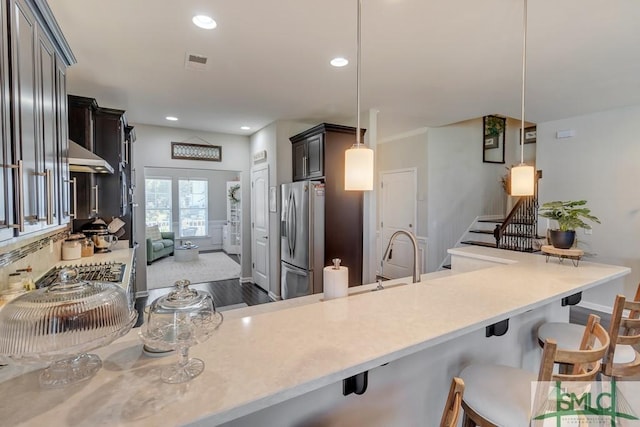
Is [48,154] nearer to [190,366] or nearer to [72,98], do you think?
[190,366]

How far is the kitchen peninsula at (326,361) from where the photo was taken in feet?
2.65

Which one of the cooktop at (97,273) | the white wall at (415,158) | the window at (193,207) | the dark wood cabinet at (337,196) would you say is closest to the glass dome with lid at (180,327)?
the cooktop at (97,273)

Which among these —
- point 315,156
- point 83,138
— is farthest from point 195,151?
point 315,156

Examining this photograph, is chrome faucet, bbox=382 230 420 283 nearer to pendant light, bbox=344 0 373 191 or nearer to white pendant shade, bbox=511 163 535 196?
pendant light, bbox=344 0 373 191

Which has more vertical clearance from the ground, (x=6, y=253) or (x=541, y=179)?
(x=541, y=179)

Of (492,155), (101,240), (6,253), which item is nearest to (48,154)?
(6,253)

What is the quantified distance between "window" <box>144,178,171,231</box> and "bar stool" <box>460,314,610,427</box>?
9234 mm

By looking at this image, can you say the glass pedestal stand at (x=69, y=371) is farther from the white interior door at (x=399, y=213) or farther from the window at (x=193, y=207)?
the window at (x=193, y=207)

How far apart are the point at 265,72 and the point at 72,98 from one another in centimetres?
204

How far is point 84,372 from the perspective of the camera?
3.05 feet

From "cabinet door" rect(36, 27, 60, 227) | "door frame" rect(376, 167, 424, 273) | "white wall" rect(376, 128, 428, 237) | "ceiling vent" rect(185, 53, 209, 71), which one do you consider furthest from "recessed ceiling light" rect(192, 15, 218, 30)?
"door frame" rect(376, 167, 424, 273)

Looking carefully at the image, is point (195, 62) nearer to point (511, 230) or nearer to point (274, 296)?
point (274, 296)

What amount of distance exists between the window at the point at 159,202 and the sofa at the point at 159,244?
427mm

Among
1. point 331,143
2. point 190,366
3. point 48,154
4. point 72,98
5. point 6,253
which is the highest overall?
point 72,98
